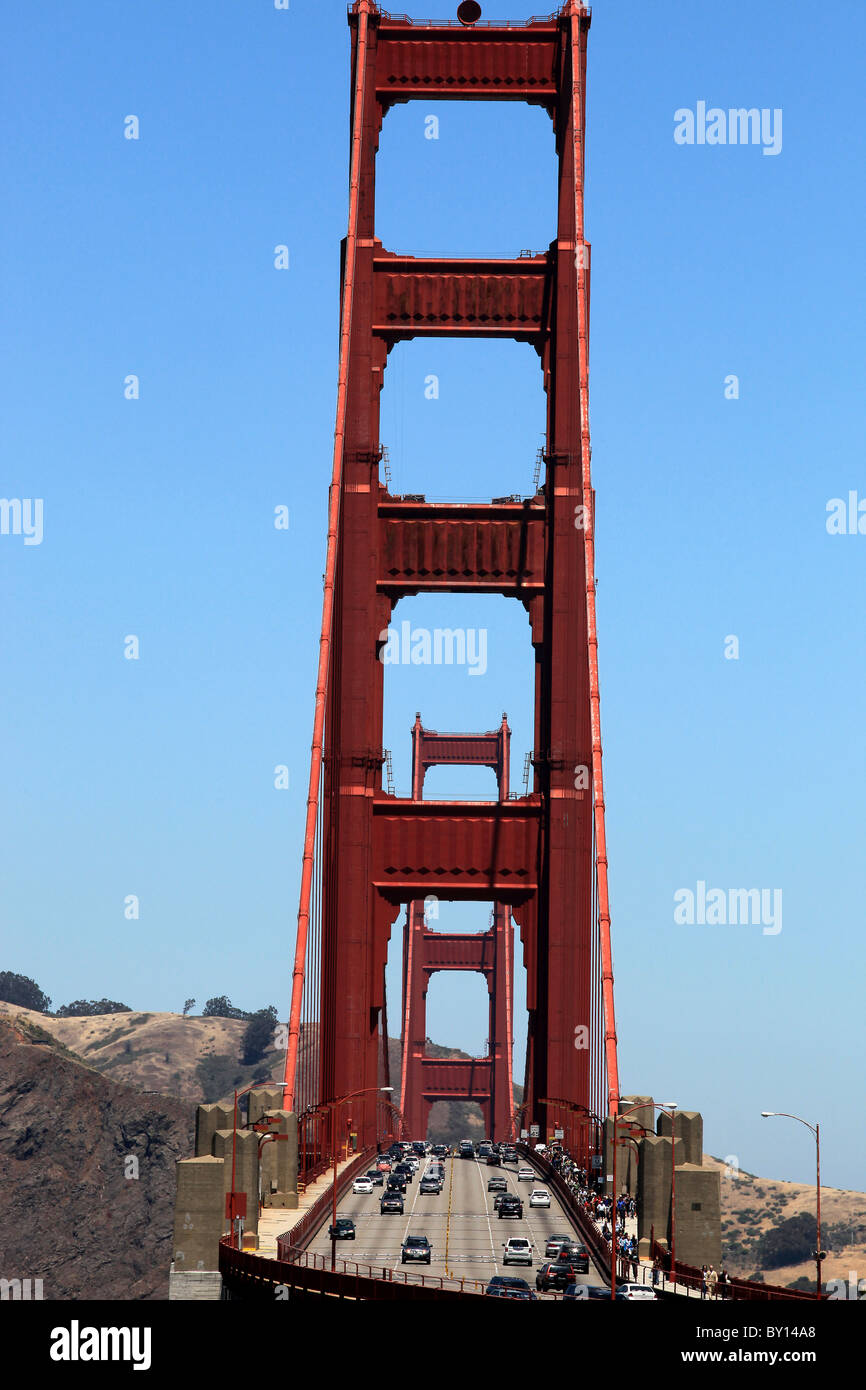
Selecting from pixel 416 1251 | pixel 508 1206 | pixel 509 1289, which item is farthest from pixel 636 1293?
pixel 508 1206

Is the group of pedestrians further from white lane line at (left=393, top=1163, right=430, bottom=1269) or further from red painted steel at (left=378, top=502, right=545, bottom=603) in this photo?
red painted steel at (left=378, top=502, right=545, bottom=603)

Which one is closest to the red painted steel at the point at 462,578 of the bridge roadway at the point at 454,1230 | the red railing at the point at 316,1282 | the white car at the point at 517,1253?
the bridge roadway at the point at 454,1230

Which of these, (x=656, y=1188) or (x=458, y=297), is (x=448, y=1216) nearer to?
(x=656, y=1188)

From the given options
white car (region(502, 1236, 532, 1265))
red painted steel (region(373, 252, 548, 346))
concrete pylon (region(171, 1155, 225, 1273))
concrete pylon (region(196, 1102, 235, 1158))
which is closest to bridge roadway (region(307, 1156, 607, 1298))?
white car (region(502, 1236, 532, 1265))
